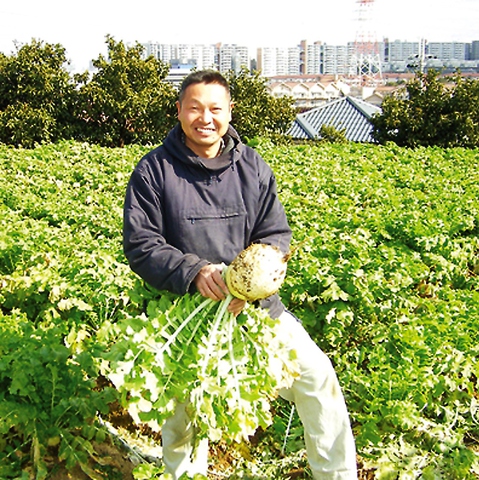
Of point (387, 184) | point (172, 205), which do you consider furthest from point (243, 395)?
point (387, 184)

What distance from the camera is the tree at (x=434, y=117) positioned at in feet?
83.3

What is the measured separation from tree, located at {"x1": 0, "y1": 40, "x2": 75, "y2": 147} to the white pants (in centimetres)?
2330

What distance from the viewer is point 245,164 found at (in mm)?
3389

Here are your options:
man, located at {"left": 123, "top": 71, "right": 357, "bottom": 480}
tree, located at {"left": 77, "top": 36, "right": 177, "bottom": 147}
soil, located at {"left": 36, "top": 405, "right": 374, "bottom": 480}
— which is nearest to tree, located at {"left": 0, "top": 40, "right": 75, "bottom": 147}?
tree, located at {"left": 77, "top": 36, "right": 177, "bottom": 147}

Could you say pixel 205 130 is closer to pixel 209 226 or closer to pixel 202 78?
pixel 202 78

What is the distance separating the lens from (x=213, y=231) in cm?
329

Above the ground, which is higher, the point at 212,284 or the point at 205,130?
the point at 205,130

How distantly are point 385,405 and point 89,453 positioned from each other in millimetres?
1845

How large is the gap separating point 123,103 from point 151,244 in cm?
2304

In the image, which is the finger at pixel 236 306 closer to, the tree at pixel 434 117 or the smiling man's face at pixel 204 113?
the smiling man's face at pixel 204 113

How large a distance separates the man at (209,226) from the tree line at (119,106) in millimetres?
22269

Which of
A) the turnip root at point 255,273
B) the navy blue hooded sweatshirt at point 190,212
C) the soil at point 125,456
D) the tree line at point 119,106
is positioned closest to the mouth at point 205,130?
the navy blue hooded sweatshirt at point 190,212

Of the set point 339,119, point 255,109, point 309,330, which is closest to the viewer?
point 309,330

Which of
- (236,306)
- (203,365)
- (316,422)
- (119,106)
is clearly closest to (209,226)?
(236,306)
